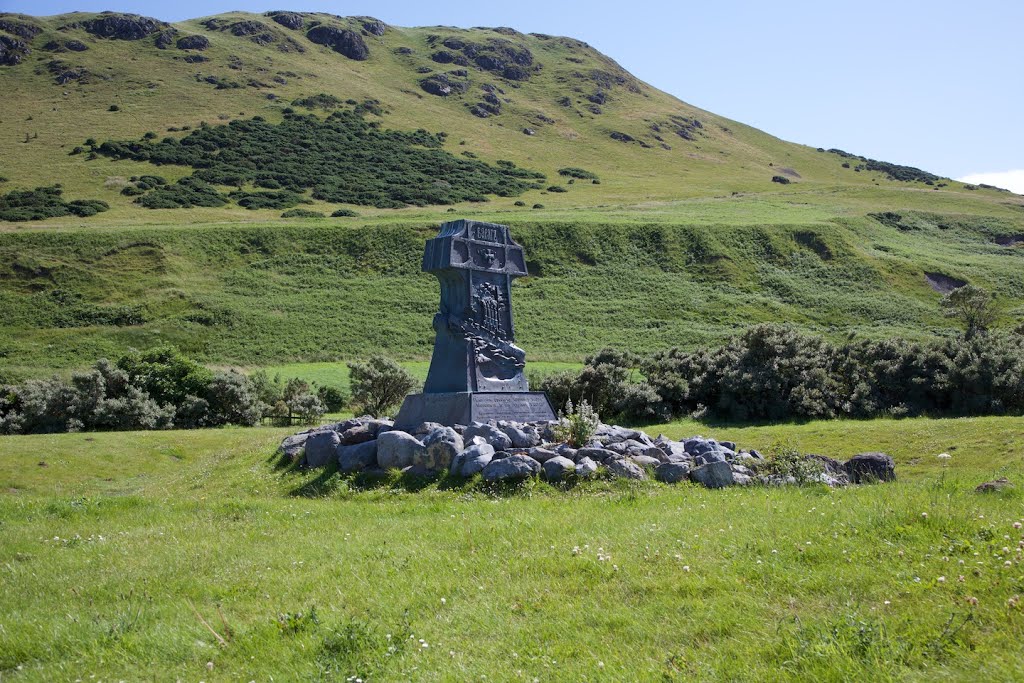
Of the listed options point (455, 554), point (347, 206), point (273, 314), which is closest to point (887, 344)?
point (455, 554)

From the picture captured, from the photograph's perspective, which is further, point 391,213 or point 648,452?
point 391,213

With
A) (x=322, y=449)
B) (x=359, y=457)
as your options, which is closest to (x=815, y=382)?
(x=359, y=457)

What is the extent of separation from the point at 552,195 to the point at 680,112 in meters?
94.6

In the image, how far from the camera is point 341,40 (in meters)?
181

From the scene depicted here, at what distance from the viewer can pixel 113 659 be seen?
5309mm

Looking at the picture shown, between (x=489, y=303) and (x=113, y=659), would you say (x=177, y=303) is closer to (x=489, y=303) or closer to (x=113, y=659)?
(x=489, y=303)

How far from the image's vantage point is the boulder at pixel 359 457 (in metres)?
14.9

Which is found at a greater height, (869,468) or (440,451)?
(869,468)

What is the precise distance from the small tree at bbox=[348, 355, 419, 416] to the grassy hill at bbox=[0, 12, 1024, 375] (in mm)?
18664

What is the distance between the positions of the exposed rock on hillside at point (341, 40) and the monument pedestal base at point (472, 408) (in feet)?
581

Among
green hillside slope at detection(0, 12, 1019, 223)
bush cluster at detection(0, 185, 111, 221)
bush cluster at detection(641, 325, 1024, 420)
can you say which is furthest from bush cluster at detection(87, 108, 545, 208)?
bush cluster at detection(641, 325, 1024, 420)

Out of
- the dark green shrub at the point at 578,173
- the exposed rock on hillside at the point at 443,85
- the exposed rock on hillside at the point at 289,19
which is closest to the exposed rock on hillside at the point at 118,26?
the exposed rock on hillside at the point at 289,19

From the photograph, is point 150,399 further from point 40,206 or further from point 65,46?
point 65,46

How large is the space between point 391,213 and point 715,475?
8738 cm
